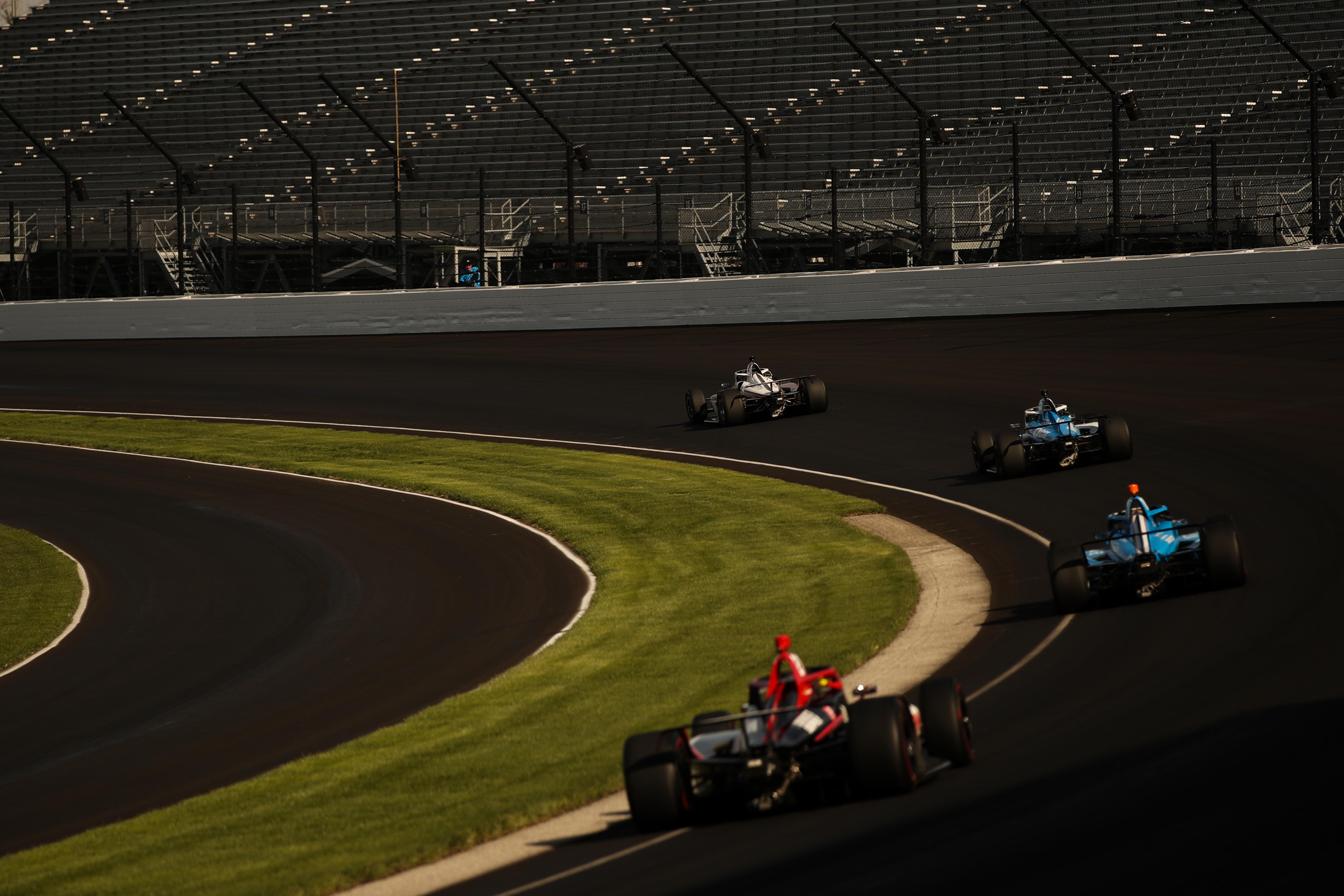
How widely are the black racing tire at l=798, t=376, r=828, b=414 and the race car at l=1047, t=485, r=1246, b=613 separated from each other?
12961 mm

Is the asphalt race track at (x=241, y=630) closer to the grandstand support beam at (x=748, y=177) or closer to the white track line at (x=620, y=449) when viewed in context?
the white track line at (x=620, y=449)

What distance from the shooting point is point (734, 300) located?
37062 millimetres

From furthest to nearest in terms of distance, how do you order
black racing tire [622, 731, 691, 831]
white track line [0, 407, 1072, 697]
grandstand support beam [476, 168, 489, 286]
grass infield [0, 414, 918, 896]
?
1. grandstand support beam [476, 168, 489, 286]
2. white track line [0, 407, 1072, 697]
3. grass infield [0, 414, 918, 896]
4. black racing tire [622, 731, 691, 831]

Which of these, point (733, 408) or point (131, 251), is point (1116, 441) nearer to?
point (733, 408)

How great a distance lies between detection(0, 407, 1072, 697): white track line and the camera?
12789mm

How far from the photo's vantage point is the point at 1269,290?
32.2 metres

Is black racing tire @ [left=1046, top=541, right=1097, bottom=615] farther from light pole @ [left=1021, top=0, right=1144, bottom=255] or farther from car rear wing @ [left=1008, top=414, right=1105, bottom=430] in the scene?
light pole @ [left=1021, top=0, right=1144, bottom=255]

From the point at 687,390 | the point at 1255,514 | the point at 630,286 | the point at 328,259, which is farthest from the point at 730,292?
the point at 1255,514

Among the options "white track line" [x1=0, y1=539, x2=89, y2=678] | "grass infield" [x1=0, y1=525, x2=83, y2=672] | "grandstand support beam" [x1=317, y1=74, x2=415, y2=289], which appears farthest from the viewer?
"grandstand support beam" [x1=317, y1=74, x2=415, y2=289]

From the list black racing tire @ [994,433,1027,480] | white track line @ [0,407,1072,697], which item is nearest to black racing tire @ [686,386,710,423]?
white track line @ [0,407,1072,697]

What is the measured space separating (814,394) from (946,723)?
17789 millimetres

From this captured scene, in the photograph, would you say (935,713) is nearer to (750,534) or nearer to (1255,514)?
(1255,514)

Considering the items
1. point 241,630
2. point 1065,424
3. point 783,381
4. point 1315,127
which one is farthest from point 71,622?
point 1315,127

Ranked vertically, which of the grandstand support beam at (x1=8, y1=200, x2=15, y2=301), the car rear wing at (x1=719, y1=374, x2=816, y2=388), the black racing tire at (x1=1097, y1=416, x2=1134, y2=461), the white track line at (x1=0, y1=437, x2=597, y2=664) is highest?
the grandstand support beam at (x1=8, y1=200, x2=15, y2=301)
